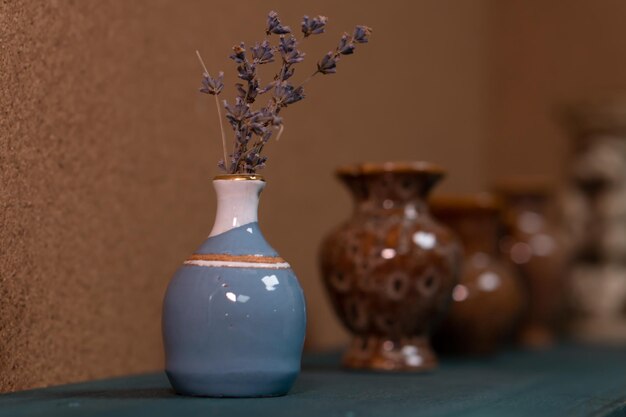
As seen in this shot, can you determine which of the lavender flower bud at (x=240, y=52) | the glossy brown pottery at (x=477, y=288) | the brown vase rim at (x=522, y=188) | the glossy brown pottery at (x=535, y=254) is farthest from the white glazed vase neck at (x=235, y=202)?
the brown vase rim at (x=522, y=188)

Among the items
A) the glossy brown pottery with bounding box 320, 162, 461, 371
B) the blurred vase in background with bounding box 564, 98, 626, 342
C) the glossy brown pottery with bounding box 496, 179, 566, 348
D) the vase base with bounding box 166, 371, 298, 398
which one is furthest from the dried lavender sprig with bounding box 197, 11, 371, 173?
the blurred vase in background with bounding box 564, 98, 626, 342

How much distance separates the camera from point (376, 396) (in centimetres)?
118

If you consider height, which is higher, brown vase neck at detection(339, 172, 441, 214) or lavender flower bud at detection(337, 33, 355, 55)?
lavender flower bud at detection(337, 33, 355, 55)

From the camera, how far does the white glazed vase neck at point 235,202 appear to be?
43.9 inches

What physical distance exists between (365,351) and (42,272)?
1.70 feet

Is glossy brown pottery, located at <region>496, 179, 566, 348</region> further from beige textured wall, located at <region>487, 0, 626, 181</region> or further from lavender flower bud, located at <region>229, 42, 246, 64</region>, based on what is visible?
lavender flower bud, located at <region>229, 42, 246, 64</region>

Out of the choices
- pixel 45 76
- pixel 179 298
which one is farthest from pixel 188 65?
pixel 179 298

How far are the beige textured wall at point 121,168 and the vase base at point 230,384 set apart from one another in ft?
0.79

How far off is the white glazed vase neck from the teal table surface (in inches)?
7.4

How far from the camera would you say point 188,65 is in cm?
156

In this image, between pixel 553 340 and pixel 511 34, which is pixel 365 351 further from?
pixel 511 34

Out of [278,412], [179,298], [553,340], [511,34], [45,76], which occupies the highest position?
[511,34]

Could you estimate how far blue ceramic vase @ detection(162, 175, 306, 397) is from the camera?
3.51 ft

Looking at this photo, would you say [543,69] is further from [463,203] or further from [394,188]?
[394,188]
